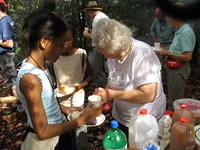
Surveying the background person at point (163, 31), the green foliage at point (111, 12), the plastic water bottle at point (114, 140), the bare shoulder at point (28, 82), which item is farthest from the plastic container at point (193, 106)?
the green foliage at point (111, 12)

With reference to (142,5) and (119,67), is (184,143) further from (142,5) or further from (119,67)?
(142,5)

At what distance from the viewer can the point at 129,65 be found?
226cm

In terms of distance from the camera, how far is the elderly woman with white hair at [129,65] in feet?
7.03

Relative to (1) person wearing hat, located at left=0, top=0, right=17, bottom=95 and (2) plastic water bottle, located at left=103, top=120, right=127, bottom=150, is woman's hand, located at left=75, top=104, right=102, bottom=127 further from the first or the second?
(1) person wearing hat, located at left=0, top=0, right=17, bottom=95

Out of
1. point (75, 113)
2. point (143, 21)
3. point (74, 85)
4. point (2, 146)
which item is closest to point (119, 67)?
point (75, 113)

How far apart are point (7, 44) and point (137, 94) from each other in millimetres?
4059

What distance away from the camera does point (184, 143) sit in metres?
1.77

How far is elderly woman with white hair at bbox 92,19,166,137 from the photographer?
2143 mm

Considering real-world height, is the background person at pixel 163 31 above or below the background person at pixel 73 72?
above

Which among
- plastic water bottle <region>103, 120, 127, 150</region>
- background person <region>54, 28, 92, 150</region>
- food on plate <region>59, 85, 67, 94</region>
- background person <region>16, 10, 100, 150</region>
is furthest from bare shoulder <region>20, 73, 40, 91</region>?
background person <region>54, 28, 92, 150</region>

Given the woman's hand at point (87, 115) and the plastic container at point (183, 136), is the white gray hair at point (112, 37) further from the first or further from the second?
the plastic container at point (183, 136)

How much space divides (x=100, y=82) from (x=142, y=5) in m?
2.56

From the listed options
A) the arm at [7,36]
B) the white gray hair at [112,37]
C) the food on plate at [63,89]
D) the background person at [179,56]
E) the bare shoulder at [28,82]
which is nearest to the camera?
the bare shoulder at [28,82]

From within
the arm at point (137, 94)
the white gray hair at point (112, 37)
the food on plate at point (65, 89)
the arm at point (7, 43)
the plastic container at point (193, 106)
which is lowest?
the food on plate at point (65, 89)
